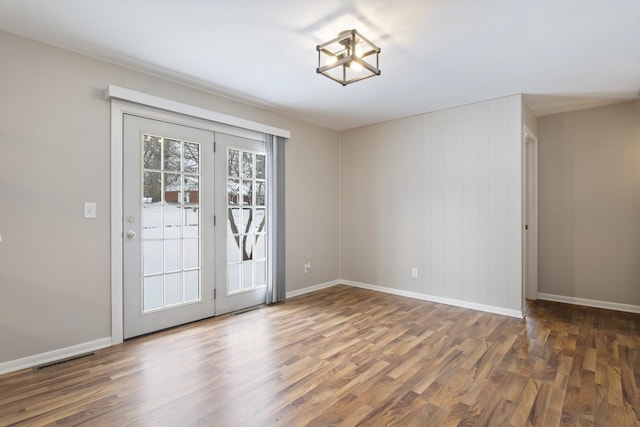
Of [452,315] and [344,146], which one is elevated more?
[344,146]

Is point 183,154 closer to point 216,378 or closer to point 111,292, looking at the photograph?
point 111,292

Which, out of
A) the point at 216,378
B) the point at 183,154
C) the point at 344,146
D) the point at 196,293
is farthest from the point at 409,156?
the point at 216,378

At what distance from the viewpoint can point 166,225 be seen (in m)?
3.31

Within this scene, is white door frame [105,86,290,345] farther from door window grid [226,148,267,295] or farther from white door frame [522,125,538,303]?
white door frame [522,125,538,303]

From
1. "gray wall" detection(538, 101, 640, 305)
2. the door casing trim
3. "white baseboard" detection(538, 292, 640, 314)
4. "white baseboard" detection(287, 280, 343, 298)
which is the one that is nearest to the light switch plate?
the door casing trim

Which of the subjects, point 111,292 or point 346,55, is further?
point 111,292

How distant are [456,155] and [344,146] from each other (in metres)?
1.84

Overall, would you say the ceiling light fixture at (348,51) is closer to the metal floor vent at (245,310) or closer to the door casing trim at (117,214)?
the door casing trim at (117,214)

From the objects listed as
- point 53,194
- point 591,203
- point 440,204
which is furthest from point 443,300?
point 53,194

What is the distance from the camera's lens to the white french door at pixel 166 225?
10.0 ft

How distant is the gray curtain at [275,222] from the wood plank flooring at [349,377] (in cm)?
75

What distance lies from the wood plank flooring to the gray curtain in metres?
0.75

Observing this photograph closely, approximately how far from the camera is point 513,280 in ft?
12.4

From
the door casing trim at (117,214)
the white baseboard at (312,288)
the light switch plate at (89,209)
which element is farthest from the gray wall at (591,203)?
the light switch plate at (89,209)
